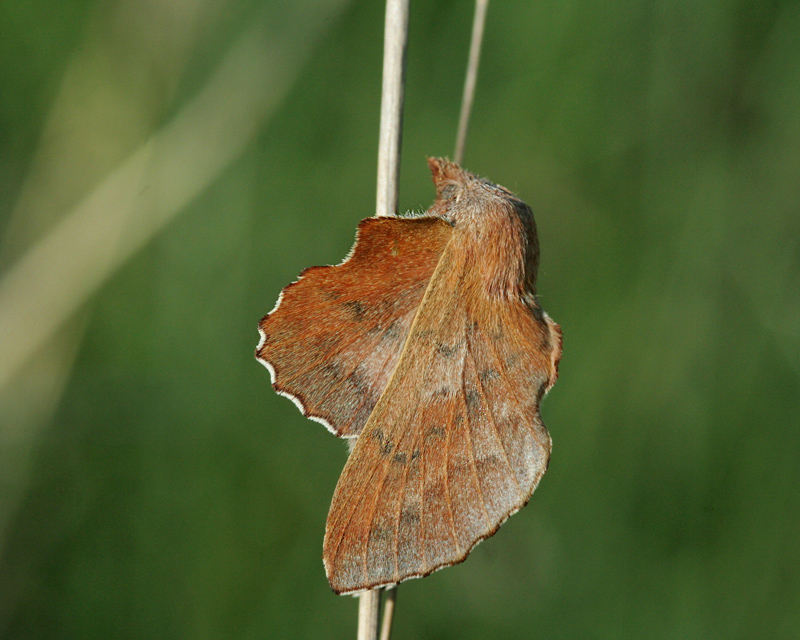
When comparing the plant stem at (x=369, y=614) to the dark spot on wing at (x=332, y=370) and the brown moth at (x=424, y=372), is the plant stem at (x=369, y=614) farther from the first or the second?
the dark spot on wing at (x=332, y=370)

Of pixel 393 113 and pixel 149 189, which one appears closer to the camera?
pixel 393 113

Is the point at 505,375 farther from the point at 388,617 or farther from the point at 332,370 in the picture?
the point at 388,617

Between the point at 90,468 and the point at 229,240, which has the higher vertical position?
the point at 229,240

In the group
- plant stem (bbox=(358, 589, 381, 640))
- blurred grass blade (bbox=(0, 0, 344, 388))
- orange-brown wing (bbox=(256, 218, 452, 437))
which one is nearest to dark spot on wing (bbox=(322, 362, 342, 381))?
orange-brown wing (bbox=(256, 218, 452, 437))

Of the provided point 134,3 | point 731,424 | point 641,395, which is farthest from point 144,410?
point 731,424

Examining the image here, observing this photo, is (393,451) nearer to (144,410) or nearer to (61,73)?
(144,410)

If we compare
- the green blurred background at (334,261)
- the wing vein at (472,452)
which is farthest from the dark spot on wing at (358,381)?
the green blurred background at (334,261)

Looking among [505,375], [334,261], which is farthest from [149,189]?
[505,375]
